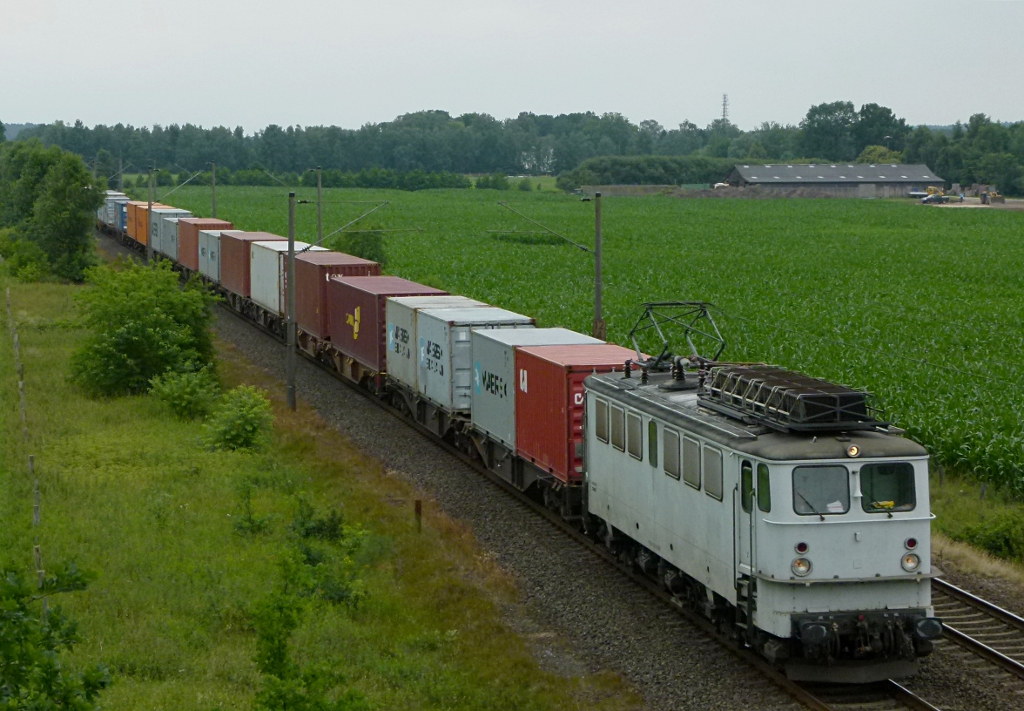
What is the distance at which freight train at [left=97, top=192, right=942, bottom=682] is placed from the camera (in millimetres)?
13539

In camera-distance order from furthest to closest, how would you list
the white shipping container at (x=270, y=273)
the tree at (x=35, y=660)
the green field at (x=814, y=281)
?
1. the white shipping container at (x=270, y=273)
2. the green field at (x=814, y=281)
3. the tree at (x=35, y=660)

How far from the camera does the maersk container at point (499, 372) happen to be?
22.9m

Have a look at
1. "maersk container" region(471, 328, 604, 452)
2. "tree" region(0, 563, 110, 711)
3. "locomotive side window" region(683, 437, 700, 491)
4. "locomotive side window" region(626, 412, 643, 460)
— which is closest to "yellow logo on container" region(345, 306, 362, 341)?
"maersk container" region(471, 328, 604, 452)

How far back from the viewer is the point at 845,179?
176m

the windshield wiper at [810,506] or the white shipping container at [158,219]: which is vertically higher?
the white shipping container at [158,219]

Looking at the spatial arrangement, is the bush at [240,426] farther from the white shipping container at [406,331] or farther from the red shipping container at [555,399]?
the red shipping container at [555,399]

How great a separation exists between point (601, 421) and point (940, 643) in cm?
543

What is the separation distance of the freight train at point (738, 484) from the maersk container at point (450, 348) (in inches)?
37.2

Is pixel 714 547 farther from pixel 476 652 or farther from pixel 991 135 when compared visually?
pixel 991 135

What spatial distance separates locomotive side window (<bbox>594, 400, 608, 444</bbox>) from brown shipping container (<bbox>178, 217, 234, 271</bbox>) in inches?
1725

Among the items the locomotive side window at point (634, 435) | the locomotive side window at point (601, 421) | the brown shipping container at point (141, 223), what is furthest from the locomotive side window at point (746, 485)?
the brown shipping container at point (141, 223)

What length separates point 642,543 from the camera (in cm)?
1716

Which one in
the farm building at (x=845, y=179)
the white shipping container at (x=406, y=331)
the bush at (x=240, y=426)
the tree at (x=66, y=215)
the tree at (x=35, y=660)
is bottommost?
the bush at (x=240, y=426)

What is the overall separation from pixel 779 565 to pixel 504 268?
56855 mm
